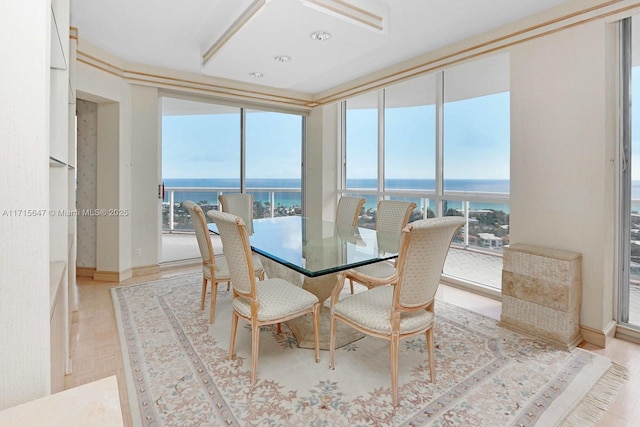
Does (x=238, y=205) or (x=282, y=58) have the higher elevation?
(x=282, y=58)

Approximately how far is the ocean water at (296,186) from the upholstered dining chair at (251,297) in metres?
2.47

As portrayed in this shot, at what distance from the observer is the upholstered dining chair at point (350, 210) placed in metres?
3.62

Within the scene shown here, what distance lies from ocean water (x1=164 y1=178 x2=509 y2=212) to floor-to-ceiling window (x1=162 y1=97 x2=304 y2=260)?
2 cm

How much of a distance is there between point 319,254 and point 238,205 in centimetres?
201

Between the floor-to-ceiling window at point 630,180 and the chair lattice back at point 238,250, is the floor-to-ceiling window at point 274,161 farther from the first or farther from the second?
the floor-to-ceiling window at point 630,180

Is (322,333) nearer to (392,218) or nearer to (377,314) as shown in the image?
(377,314)

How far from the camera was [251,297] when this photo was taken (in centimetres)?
193

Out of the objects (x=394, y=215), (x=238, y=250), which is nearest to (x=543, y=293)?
(x=394, y=215)

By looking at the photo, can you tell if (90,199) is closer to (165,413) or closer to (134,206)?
(134,206)

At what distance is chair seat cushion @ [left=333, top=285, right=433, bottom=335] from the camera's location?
1801 millimetres

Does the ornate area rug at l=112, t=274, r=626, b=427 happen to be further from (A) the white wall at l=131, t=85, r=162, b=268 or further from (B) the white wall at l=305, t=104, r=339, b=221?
(B) the white wall at l=305, t=104, r=339, b=221

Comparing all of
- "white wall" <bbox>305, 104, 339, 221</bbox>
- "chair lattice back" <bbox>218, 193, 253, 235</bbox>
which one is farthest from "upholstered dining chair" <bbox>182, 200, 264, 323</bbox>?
"white wall" <bbox>305, 104, 339, 221</bbox>

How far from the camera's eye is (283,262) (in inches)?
81.2

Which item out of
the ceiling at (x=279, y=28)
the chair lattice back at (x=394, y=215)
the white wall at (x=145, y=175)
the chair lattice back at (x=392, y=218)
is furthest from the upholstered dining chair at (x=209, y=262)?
the white wall at (x=145, y=175)
